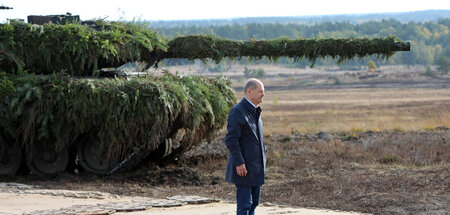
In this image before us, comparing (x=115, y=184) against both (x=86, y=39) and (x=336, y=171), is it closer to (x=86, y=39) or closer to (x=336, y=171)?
(x=86, y=39)

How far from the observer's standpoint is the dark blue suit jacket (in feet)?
24.3

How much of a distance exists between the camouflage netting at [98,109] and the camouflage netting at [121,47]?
546mm

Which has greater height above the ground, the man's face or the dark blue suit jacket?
the man's face

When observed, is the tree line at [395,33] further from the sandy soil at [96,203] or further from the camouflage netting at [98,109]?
the sandy soil at [96,203]

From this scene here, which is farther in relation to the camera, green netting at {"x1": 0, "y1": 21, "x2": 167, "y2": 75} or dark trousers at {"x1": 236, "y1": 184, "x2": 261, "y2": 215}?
green netting at {"x1": 0, "y1": 21, "x2": 167, "y2": 75}

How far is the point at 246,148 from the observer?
7.46 meters

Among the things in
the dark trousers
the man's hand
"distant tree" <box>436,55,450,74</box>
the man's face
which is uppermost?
the man's face

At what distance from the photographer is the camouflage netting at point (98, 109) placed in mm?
12141

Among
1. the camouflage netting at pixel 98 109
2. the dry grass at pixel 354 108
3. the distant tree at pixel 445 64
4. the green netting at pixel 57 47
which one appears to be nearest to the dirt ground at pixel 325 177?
the camouflage netting at pixel 98 109

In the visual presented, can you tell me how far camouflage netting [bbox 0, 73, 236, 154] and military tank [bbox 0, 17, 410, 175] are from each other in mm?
15

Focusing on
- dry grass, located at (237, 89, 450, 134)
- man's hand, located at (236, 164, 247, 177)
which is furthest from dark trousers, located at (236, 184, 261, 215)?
dry grass, located at (237, 89, 450, 134)

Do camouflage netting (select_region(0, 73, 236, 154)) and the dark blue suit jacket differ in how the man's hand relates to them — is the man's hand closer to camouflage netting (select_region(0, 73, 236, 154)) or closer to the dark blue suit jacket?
the dark blue suit jacket

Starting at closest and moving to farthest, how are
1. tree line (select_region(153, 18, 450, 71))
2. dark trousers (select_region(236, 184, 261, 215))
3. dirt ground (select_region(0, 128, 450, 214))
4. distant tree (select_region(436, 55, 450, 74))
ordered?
dark trousers (select_region(236, 184, 261, 215)) → dirt ground (select_region(0, 128, 450, 214)) → distant tree (select_region(436, 55, 450, 74)) → tree line (select_region(153, 18, 450, 71))

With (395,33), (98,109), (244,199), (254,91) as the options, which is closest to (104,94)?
(98,109)
